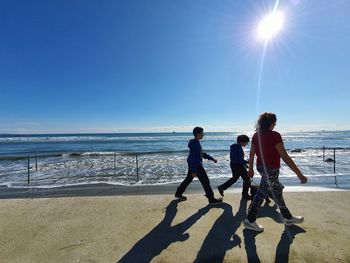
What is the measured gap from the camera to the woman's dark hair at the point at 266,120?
3.49 meters

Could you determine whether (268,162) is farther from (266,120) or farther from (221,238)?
(221,238)

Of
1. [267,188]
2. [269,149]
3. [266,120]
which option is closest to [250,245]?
[267,188]

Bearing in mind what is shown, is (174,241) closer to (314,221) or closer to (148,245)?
(148,245)

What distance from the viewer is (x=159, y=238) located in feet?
10.9

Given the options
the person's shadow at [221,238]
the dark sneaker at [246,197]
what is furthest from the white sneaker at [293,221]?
the dark sneaker at [246,197]

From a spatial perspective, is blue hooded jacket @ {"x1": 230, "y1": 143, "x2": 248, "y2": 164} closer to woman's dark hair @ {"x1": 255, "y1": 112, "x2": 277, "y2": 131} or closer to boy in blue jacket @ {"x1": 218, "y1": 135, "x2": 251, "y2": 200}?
boy in blue jacket @ {"x1": 218, "y1": 135, "x2": 251, "y2": 200}

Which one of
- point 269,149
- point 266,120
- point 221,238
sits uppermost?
point 266,120

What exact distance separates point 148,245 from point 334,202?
3.70 m

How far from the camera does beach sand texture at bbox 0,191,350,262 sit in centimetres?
288

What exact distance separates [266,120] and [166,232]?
2071 millimetres

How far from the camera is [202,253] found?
9.55 feet

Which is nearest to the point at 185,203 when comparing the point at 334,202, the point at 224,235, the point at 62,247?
the point at 224,235

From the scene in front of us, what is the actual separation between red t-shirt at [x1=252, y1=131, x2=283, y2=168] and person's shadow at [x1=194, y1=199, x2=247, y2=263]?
3.47ft

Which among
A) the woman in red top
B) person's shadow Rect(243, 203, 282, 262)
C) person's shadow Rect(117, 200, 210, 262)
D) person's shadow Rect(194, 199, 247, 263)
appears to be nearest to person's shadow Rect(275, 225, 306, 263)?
the woman in red top
